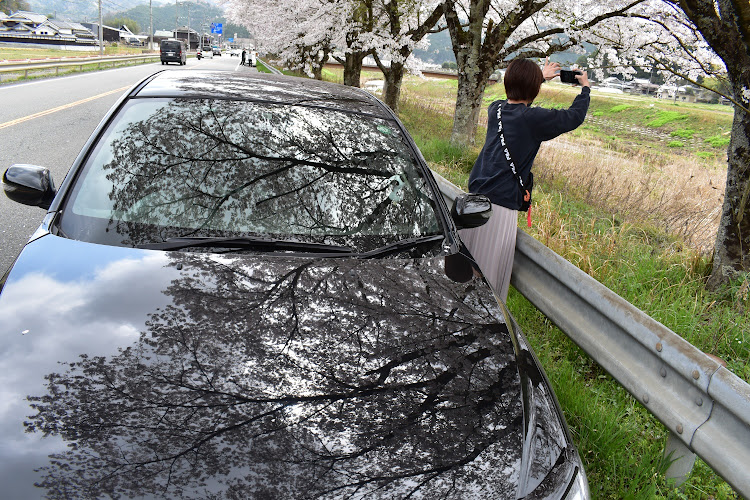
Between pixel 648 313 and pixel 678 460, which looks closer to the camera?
pixel 678 460

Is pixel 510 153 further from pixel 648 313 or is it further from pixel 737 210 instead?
pixel 737 210

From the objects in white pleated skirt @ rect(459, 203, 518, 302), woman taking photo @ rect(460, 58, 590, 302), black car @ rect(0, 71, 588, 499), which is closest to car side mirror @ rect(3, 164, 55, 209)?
black car @ rect(0, 71, 588, 499)

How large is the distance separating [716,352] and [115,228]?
3617mm

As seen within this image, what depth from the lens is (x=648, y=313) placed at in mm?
4246

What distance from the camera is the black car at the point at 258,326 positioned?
1.61 meters

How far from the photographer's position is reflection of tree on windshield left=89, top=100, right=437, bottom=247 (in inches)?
109

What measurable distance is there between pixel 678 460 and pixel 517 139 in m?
2.20

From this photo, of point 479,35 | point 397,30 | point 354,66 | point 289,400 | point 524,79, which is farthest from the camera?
point 354,66

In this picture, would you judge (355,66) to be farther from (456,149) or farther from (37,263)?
(37,263)

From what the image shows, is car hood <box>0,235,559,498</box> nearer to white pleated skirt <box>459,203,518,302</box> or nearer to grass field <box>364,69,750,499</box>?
grass field <box>364,69,750,499</box>

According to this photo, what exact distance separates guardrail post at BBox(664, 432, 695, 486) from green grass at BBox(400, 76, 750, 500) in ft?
0.13

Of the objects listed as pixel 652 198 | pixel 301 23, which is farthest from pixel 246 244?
pixel 301 23

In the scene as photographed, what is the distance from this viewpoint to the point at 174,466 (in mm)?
1543

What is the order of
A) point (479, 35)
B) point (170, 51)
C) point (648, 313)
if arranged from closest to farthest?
point (648, 313) < point (479, 35) < point (170, 51)
